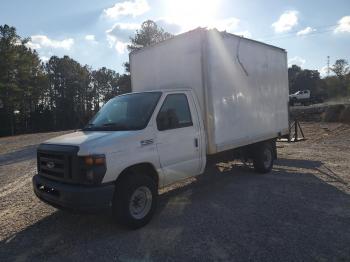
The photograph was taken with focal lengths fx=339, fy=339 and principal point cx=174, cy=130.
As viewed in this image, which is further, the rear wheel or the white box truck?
the rear wheel

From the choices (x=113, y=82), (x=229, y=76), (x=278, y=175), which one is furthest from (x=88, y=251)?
(x=113, y=82)

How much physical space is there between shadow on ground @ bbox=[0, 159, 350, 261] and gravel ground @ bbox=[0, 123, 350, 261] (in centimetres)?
1

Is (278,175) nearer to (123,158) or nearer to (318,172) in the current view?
(318,172)

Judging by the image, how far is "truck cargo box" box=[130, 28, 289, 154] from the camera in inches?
267

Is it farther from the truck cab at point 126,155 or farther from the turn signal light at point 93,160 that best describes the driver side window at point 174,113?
the turn signal light at point 93,160

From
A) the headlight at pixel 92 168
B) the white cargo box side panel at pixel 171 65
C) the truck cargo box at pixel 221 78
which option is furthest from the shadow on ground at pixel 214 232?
the white cargo box side panel at pixel 171 65

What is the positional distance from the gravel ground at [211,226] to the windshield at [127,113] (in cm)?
164

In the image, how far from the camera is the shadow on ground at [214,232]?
4.53m

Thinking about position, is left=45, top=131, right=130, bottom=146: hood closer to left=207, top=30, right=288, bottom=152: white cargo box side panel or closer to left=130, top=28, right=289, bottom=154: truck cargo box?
left=130, top=28, right=289, bottom=154: truck cargo box

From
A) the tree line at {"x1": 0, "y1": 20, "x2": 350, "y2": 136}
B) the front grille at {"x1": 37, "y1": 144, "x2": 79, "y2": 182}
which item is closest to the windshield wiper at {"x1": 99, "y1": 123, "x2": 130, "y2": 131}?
the front grille at {"x1": 37, "y1": 144, "x2": 79, "y2": 182}

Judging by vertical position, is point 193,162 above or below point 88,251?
above

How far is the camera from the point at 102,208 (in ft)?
16.1

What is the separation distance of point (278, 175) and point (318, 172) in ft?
3.65

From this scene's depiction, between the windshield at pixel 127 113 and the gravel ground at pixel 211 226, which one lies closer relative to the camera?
the gravel ground at pixel 211 226
